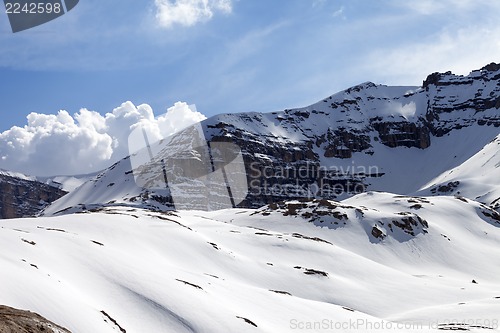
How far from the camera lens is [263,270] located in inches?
2233

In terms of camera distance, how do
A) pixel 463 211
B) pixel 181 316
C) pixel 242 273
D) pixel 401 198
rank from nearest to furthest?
pixel 181 316 → pixel 242 273 → pixel 463 211 → pixel 401 198

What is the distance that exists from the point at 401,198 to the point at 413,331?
91.5 metres

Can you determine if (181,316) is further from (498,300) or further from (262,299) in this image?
(498,300)

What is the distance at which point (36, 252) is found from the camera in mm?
31016

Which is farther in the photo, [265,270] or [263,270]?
[265,270]

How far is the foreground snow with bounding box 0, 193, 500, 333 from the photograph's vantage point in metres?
26.2

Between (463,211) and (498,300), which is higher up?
(463,211)

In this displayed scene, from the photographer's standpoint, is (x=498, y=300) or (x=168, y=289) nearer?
(x=168, y=289)

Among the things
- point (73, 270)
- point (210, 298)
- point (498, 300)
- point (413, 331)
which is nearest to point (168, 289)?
point (210, 298)

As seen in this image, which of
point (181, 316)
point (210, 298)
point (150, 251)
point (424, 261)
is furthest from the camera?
point (424, 261)

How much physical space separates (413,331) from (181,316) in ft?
66.1

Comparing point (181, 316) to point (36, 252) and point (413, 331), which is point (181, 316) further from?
point (413, 331)

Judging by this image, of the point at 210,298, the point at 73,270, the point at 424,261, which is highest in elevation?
the point at 73,270

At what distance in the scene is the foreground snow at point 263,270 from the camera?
1031 inches
